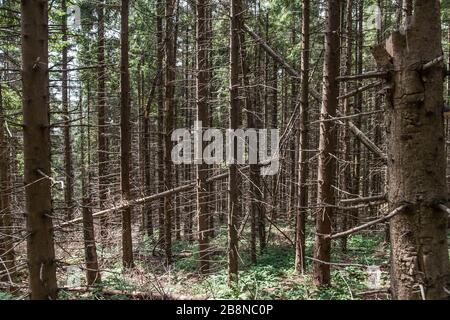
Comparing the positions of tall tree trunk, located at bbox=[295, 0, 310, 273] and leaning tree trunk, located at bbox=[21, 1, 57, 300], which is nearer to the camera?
leaning tree trunk, located at bbox=[21, 1, 57, 300]

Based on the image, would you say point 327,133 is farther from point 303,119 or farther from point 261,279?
point 261,279

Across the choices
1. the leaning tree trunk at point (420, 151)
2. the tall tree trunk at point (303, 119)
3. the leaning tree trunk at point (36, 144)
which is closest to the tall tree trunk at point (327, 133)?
the tall tree trunk at point (303, 119)

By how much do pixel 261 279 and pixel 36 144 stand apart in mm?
7167

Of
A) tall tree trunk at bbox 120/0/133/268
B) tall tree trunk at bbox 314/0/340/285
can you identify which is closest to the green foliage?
tall tree trunk at bbox 314/0/340/285

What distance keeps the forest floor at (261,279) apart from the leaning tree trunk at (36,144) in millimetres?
680

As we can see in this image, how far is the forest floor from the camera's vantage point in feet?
22.1

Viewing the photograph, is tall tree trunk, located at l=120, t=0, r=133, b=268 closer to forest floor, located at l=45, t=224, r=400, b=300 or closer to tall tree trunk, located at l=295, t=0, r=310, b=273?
forest floor, located at l=45, t=224, r=400, b=300

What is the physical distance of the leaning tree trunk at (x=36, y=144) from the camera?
367 centimetres

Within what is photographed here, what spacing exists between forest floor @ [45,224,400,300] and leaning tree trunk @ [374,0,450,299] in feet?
1.01

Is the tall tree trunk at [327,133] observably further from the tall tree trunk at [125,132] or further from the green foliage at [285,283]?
the tall tree trunk at [125,132]

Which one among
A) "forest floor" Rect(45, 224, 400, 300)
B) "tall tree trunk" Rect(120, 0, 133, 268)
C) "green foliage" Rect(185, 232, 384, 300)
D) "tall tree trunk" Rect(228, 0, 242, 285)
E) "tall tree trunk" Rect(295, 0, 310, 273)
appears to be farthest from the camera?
"tall tree trunk" Rect(120, 0, 133, 268)
